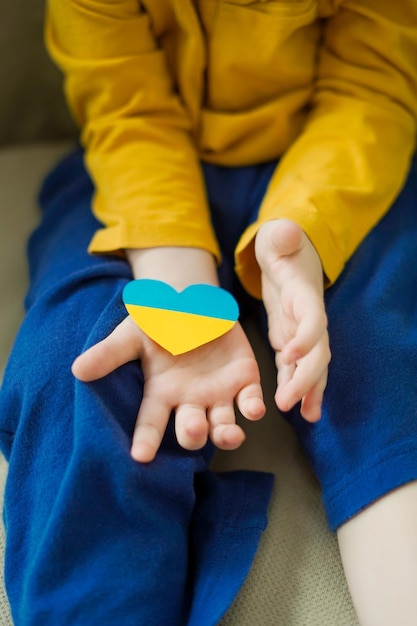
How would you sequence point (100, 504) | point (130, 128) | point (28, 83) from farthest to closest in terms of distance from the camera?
point (28, 83)
point (130, 128)
point (100, 504)

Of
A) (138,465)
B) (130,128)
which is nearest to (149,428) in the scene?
(138,465)

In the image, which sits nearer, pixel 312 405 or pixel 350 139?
pixel 312 405

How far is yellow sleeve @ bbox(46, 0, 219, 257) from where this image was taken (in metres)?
0.66

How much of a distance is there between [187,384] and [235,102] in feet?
1.27

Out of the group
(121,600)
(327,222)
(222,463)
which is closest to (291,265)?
(327,222)

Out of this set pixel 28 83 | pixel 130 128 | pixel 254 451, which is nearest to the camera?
pixel 254 451

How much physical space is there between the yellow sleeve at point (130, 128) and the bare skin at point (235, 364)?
0.12 m

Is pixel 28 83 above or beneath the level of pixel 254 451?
above

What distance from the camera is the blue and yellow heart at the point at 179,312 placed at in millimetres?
535

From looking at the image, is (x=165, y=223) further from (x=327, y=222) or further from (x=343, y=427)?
(x=343, y=427)

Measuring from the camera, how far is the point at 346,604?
0.51 meters

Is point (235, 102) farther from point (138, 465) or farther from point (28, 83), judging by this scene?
point (138, 465)

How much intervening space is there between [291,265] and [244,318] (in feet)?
0.49

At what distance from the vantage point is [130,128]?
720 millimetres
